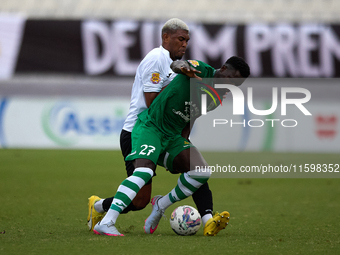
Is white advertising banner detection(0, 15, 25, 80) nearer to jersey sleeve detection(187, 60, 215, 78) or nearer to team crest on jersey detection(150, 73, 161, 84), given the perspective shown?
team crest on jersey detection(150, 73, 161, 84)

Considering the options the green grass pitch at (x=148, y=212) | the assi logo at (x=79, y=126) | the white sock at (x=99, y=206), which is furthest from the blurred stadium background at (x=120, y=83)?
the white sock at (x=99, y=206)

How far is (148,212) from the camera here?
6.46 metres

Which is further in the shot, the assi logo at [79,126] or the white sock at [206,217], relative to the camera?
the assi logo at [79,126]

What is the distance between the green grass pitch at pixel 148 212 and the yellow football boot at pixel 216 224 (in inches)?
3.1

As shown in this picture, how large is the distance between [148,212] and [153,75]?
229 centimetres

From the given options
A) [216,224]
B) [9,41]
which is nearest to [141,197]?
[216,224]

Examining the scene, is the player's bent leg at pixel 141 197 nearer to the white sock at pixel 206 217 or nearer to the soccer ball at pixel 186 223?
the soccer ball at pixel 186 223

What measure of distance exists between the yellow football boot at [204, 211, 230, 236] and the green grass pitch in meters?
0.08

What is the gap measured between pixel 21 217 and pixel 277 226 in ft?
9.18

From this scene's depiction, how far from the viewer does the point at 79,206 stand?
6.85 meters

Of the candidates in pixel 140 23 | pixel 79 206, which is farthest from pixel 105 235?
pixel 140 23

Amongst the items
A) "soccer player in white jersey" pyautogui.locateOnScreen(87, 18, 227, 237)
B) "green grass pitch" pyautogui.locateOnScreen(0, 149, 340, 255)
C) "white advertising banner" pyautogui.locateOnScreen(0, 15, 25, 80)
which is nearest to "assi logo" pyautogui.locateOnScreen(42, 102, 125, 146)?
"white advertising banner" pyautogui.locateOnScreen(0, 15, 25, 80)

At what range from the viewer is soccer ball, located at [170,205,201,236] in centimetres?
471

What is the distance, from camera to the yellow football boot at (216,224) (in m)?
4.58
